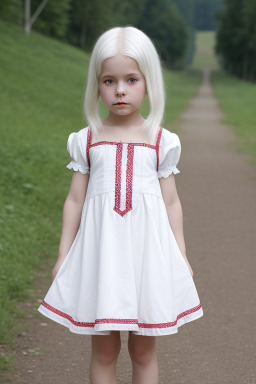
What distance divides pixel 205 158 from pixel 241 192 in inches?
132

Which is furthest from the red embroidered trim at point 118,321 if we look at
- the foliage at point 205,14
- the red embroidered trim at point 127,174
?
the foliage at point 205,14

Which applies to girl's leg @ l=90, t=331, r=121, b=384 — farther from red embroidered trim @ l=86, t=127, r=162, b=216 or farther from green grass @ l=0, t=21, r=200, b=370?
green grass @ l=0, t=21, r=200, b=370

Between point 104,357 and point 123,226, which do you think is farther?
point 104,357

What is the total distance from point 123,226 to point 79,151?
400 millimetres

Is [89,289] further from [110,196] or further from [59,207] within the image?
[59,207]

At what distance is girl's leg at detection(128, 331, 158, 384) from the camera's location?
9.32ft

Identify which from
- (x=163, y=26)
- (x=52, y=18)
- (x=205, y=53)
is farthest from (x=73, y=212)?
(x=205, y=53)

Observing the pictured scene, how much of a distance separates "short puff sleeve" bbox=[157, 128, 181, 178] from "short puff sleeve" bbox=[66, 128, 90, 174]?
312mm

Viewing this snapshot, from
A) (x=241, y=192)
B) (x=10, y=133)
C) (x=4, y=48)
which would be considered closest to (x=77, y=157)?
(x=241, y=192)

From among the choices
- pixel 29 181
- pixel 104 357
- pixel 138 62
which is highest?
pixel 138 62

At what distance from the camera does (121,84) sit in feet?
8.93

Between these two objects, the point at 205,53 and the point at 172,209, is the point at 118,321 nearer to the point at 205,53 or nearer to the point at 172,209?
the point at 172,209

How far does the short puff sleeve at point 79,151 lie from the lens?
9.34 feet

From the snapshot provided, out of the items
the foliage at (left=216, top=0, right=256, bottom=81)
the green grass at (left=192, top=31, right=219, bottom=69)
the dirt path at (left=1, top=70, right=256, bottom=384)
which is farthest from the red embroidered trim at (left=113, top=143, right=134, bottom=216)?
the green grass at (left=192, top=31, right=219, bottom=69)
